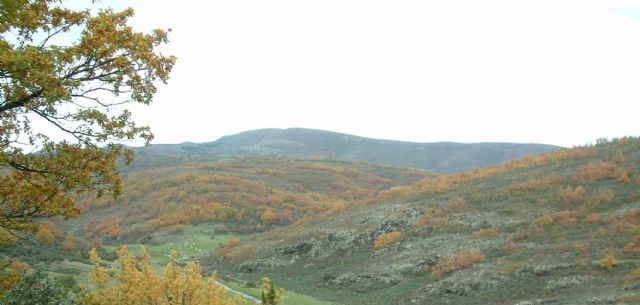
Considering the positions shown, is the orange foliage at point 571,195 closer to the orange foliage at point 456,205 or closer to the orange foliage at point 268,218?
the orange foliage at point 456,205

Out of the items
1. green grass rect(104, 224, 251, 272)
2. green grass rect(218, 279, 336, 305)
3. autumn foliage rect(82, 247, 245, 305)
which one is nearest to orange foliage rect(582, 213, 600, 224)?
green grass rect(218, 279, 336, 305)

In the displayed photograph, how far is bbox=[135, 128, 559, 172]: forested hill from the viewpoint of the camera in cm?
16038

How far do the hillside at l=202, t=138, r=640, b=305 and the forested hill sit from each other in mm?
116542

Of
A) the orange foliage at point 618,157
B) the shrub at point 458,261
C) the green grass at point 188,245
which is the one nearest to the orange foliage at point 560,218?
the shrub at point 458,261

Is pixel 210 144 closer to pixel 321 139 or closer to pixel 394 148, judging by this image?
pixel 321 139

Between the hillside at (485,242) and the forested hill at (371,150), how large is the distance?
382ft

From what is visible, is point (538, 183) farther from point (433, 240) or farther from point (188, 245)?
point (188, 245)

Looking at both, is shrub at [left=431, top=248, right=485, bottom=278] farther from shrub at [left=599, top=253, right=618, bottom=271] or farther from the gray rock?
shrub at [left=599, top=253, right=618, bottom=271]

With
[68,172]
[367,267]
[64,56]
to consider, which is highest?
[64,56]

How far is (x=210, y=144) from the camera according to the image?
196375 millimetres

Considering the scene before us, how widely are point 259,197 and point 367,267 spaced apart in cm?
3342

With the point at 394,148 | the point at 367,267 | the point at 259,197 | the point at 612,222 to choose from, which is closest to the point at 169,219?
the point at 259,197

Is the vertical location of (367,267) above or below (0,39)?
below

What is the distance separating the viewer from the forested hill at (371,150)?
160 metres
